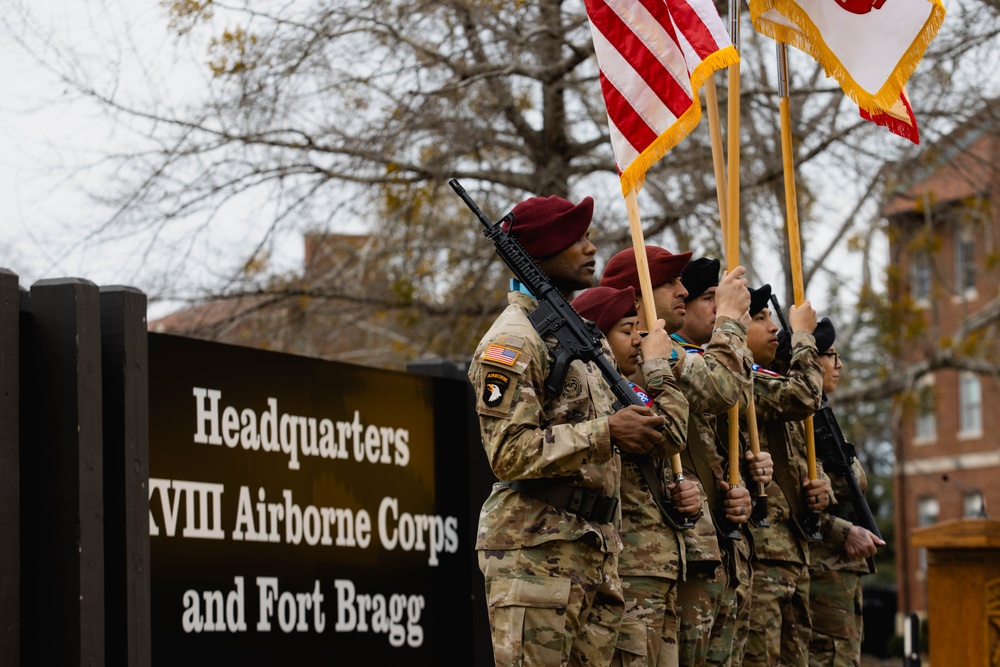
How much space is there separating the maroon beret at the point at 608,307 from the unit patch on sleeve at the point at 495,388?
2.79ft

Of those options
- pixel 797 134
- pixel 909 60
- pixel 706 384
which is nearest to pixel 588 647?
pixel 706 384

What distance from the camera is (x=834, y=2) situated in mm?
6352

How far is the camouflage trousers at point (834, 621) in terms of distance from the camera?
700cm

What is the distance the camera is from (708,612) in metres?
5.55

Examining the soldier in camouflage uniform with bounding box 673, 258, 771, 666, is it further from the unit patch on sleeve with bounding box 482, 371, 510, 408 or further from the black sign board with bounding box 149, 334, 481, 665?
the black sign board with bounding box 149, 334, 481, 665

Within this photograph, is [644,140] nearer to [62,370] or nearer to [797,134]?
[62,370]

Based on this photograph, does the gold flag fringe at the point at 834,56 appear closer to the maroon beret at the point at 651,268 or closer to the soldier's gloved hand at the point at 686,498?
the maroon beret at the point at 651,268

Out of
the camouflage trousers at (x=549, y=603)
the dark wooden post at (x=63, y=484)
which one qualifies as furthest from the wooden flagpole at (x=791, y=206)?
the dark wooden post at (x=63, y=484)

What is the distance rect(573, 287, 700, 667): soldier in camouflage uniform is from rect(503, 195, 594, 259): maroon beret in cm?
42

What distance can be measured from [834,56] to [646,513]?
240cm

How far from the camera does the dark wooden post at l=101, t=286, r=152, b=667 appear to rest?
15.9 ft

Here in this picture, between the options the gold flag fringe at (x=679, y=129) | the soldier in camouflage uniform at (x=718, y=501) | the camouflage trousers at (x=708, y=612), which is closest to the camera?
the soldier in camouflage uniform at (x=718, y=501)

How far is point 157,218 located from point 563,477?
7.71 metres

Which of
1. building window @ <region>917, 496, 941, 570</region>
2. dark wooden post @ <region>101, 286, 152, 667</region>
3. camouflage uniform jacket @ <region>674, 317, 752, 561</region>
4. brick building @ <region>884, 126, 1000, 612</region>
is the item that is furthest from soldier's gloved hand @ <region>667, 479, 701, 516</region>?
building window @ <region>917, 496, 941, 570</region>
